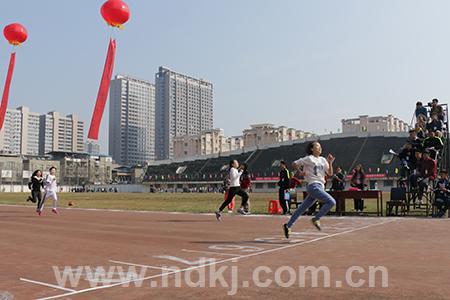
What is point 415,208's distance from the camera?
18.2 m

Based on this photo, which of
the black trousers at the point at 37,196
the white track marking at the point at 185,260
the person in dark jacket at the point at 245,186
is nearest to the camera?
the white track marking at the point at 185,260

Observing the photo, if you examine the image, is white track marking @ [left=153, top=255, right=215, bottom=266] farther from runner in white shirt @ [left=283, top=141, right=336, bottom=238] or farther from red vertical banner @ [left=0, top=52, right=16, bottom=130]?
red vertical banner @ [left=0, top=52, right=16, bottom=130]

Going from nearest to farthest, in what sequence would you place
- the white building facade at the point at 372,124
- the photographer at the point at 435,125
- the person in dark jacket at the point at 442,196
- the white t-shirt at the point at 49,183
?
the person in dark jacket at the point at 442,196 < the photographer at the point at 435,125 < the white t-shirt at the point at 49,183 < the white building facade at the point at 372,124

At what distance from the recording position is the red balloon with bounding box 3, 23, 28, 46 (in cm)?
2383

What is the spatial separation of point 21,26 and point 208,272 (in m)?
22.8

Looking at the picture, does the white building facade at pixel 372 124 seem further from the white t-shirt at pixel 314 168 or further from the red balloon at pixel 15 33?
the white t-shirt at pixel 314 168

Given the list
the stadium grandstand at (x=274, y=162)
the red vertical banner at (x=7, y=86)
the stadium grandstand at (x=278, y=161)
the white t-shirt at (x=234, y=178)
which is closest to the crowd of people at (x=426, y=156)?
the white t-shirt at (x=234, y=178)

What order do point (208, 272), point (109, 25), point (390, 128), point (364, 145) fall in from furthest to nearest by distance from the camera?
point (390, 128), point (364, 145), point (109, 25), point (208, 272)

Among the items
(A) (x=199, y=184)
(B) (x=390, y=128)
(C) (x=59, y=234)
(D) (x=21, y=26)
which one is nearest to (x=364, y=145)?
(A) (x=199, y=184)

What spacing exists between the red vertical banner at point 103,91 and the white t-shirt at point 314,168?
1620 cm

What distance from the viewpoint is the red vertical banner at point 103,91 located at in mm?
23328

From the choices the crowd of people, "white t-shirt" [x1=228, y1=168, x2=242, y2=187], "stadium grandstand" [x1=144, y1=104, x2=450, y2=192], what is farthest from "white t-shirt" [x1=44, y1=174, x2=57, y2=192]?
"stadium grandstand" [x1=144, y1=104, x2=450, y2=192]

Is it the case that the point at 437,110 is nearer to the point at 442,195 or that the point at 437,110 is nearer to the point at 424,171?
the point at 424,171

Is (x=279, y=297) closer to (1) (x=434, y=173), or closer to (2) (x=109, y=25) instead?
(1) (x=434, y=173)
